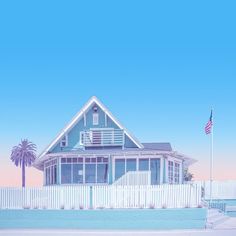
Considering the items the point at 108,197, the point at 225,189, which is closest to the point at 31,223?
the point at 108,197

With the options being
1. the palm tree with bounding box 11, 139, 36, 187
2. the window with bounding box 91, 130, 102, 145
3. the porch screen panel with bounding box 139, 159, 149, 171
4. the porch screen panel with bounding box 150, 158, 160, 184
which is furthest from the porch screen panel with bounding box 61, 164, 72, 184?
the palm tree with bounding box 11, 139, 36, 187

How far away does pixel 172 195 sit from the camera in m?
25.0

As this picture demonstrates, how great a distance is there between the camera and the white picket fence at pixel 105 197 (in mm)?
24969

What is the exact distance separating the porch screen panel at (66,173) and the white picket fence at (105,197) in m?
6.95

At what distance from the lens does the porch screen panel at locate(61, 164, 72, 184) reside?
33000 millimetres

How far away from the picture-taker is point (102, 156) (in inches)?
1281

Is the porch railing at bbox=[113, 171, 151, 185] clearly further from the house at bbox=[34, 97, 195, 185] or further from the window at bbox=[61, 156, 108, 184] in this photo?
the window at bbox=[61, 156, 108, 184]

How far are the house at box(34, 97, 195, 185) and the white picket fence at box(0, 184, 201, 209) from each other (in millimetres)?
5645

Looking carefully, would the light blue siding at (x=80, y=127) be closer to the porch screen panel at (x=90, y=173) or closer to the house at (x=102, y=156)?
the house at (x=102, y=156)

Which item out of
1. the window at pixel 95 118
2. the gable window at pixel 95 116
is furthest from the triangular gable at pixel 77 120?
the window at pixel 95 118

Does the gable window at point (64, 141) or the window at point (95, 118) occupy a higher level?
the window at point (95, 118)

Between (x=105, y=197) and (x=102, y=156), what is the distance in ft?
23.9

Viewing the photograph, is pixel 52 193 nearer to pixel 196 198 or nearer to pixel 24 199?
pixel 24 199

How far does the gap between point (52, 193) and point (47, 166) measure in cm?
1207
